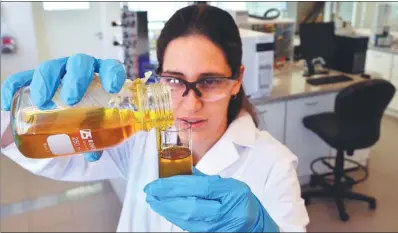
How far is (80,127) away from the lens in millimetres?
500

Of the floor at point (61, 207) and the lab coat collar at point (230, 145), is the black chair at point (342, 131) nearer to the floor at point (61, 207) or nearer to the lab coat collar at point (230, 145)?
the floor at point (61, 207)

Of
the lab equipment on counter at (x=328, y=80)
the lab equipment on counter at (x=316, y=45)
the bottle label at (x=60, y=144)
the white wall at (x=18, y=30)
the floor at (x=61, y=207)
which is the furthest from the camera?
the lab equipment on counter at (x=316, y=45)

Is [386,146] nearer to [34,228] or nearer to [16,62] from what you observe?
[16,62]

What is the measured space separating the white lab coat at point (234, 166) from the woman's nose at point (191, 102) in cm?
13

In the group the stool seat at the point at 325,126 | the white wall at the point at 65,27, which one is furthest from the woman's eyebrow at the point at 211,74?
the stool seat at the point at 325,126

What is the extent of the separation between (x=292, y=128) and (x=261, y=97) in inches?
12.6

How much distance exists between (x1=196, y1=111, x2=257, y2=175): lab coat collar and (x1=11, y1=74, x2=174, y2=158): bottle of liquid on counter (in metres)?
0.28

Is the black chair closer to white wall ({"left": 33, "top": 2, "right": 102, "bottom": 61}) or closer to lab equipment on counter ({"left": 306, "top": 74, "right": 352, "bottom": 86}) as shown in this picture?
lab equipment on counter ({"left": 306, "top": 74, "right": 352, "bottom": 86})

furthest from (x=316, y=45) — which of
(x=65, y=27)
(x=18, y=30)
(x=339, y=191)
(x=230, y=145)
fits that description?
(x=230, y=145)

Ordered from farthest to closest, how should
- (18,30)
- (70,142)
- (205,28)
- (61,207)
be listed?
1. (18,30)
2. (61,207)
3. (205,28)
4. (70,142)

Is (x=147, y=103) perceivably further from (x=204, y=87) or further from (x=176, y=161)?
(x=204, y=87)

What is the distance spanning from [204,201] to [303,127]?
2.01 meters

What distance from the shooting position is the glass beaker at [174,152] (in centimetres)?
57

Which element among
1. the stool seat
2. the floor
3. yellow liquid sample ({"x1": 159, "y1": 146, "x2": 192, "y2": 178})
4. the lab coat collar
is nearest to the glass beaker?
yellow liquid sample ({"x1": 159, "y1": 146, "x2": 192, "y2": 178})
